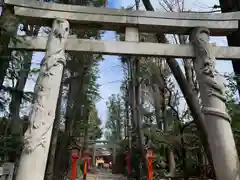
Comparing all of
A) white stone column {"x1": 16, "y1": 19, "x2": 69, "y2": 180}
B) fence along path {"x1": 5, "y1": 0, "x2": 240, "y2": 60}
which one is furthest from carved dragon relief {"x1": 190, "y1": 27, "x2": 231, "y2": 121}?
white stone column {"x1": 16, "y1": 19, "x2": 69, "y2": 180}

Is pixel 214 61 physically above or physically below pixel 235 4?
below

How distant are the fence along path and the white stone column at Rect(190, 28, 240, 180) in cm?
23

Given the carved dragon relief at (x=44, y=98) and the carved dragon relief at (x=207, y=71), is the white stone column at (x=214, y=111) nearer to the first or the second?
the carved dragon relief at (x=207, y=71)

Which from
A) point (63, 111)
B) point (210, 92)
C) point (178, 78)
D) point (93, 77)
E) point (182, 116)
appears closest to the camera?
point (210, 92)

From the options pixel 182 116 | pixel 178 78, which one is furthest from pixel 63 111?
pixel 178 78

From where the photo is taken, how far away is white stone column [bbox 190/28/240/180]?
11.2ft

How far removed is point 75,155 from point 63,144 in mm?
730

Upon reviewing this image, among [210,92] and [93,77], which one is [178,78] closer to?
[210,92]

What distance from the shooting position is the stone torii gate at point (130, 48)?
11.3 feet

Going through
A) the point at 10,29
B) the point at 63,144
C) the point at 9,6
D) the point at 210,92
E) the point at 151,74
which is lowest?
the point at 63,144

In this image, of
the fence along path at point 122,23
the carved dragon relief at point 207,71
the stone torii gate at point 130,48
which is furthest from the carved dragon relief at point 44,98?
the carved dragon relief at point 207,71

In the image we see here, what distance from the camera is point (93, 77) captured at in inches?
485

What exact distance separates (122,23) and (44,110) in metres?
2.39

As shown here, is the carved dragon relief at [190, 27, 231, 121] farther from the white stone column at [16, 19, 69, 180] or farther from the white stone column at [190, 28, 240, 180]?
the white stone column at [16, 19, 69, 180]
